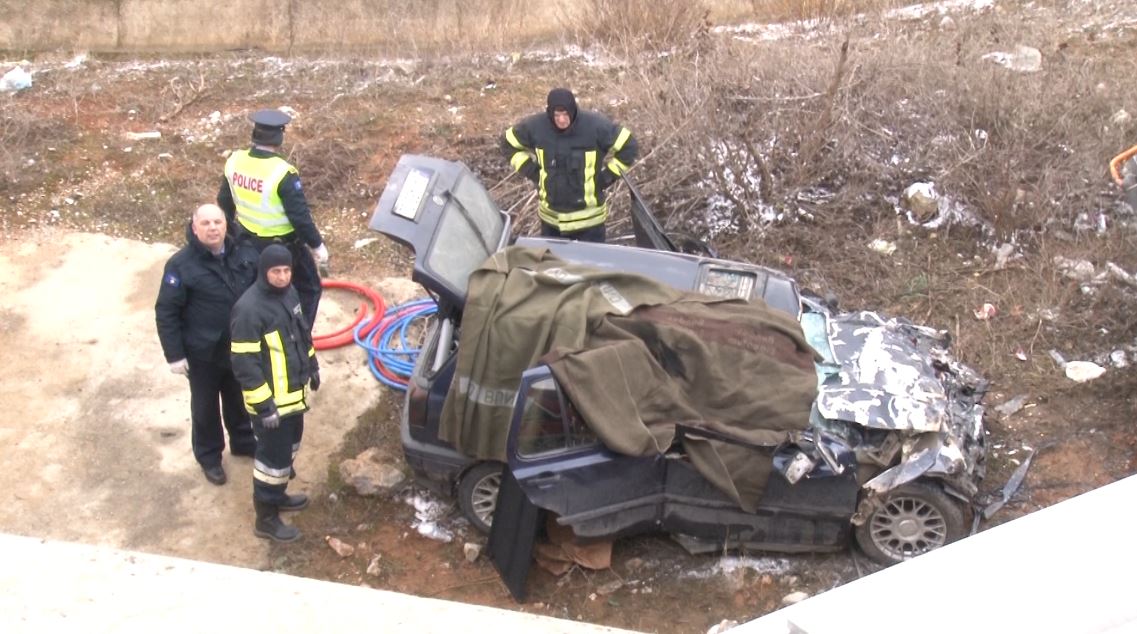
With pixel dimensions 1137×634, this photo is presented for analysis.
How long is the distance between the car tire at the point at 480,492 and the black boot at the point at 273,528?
0.96 metres

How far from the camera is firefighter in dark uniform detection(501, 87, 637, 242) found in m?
7.04

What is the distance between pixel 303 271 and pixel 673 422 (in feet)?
9.46

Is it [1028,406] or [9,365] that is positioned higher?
[1028,406]

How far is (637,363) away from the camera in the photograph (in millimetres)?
5012

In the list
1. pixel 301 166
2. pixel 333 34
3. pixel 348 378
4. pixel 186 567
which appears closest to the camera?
pixel 186 567

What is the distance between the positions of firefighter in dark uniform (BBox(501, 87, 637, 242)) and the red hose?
1.54 metres

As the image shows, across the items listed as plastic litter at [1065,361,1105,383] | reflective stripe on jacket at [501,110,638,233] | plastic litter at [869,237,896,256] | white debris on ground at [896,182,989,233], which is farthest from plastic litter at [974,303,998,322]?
reflective stripe on jacket at [501,110,638,233]

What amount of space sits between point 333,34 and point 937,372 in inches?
431

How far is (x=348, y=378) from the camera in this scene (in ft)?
23.8

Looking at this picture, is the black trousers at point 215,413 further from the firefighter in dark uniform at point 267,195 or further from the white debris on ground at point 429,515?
the white debris on ground at point 429,515

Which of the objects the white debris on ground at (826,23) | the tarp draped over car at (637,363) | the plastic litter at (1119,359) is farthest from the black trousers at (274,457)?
the white debris on ground at (826,23)

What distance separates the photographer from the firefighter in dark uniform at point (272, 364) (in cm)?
521

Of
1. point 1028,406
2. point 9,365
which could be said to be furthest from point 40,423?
point 1028,406

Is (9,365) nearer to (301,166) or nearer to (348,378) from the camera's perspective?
(348,378)
